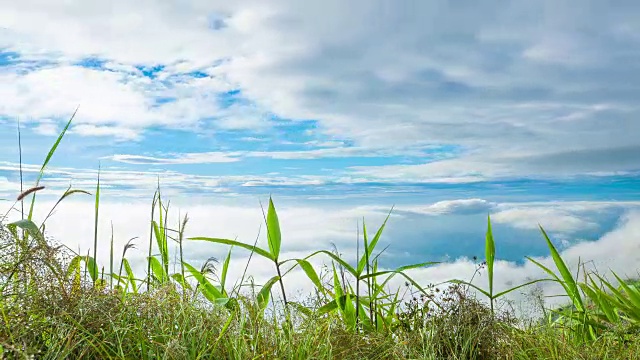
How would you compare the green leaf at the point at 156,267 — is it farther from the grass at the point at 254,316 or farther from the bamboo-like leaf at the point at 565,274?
the bamboo-like leaf at the point at 565,274

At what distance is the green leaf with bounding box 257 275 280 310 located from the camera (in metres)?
3.01

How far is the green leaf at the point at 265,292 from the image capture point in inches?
118

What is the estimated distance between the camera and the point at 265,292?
3.08m

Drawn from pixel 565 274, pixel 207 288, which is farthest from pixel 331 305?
pixel 565 274

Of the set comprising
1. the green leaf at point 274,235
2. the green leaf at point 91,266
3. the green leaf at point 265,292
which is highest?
the green leaf at point 274,235

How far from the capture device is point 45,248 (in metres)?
2.39

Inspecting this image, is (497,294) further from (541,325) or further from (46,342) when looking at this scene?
(46,342)

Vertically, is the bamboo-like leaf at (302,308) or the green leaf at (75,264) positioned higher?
the green leaf at (75,264)

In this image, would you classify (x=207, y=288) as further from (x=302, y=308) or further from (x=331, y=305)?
(x=331, y=305)

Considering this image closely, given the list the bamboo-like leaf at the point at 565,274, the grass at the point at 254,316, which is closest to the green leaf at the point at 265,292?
the grass at the point at 254,316

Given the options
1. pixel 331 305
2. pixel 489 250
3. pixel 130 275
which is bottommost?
pixel 331 305

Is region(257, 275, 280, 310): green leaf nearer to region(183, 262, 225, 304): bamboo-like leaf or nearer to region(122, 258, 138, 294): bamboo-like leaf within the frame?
region(183, 262, 225, 304): bamboo-like leaf

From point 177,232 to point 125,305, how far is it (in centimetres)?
83

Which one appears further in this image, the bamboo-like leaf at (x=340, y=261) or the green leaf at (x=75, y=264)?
the bamboo-like leaf at (x=340, y=261)
